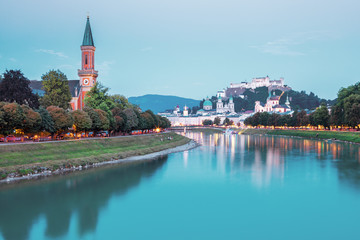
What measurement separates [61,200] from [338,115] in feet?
290

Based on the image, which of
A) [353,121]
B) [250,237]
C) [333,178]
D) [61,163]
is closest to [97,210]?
[250,237]

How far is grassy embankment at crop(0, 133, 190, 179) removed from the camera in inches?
Answer: 1426

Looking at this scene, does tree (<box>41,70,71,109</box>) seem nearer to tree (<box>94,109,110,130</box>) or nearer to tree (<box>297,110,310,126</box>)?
tree (<box>94,109,110,130</box>)

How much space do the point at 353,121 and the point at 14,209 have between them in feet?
265

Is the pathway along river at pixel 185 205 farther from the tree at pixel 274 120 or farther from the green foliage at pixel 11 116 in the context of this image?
the tree at pixel 274 120

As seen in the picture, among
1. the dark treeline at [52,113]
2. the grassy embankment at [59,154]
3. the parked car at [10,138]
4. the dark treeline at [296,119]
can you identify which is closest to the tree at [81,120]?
the dark treeline at [52,113]

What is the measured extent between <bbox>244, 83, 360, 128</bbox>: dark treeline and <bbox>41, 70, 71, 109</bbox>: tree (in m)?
61.4

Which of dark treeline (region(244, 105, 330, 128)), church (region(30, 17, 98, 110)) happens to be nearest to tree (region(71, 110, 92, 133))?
church (region(30, 17, 98, 110))

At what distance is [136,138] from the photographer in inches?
2800

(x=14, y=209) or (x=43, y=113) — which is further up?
(x=43, y=113)

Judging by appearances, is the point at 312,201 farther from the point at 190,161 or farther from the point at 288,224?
the point at 190,161

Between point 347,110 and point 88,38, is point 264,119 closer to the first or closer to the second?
point 347,110

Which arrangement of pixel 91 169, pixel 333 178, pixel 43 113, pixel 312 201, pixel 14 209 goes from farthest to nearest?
1. pixel 43 113
2. pixel 91 169
3. pixel 333 178
4. pixel 312 201
5. pixel 14 209

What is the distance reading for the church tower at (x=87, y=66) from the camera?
102m
